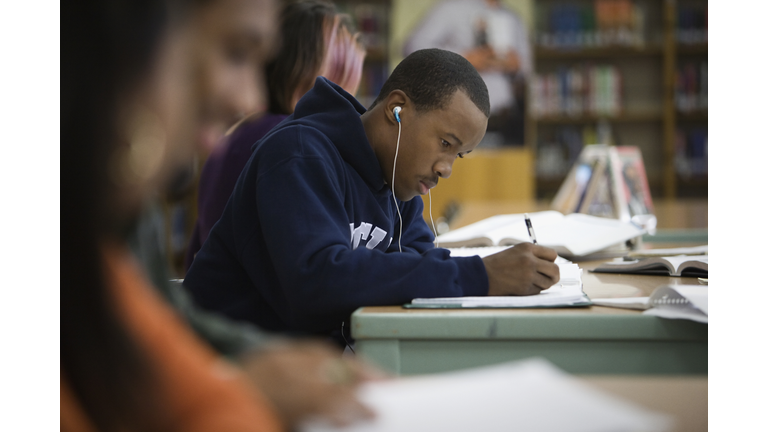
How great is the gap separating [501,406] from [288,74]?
128 cm

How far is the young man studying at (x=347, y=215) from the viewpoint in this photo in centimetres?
88

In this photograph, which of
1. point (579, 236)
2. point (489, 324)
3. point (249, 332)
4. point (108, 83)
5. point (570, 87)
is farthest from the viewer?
point (570, 87)

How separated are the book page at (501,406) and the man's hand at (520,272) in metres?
0.46

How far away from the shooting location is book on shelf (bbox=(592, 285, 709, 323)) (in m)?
0.78

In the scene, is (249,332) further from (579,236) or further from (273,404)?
(579,236)

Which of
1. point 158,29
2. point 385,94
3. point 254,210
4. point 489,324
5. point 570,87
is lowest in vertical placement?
point 489,324

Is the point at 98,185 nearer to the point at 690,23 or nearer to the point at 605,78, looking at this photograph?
the point at 605,78

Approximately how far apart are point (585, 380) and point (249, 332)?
0.93 ft

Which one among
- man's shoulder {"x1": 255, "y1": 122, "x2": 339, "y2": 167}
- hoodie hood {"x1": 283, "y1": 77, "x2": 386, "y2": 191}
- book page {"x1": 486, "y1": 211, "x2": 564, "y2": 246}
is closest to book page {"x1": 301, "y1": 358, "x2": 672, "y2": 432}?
man's shoulder {"x1": 255, "y1": 122, "x2": 339, "y2": 167}

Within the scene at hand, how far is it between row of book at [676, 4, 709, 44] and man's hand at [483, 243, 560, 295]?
4098 mm

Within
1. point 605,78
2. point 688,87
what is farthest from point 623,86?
point 688,87

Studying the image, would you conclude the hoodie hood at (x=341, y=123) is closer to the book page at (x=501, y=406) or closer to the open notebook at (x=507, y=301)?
the open notebook at (x=507, y=301)

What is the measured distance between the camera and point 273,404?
43cm
